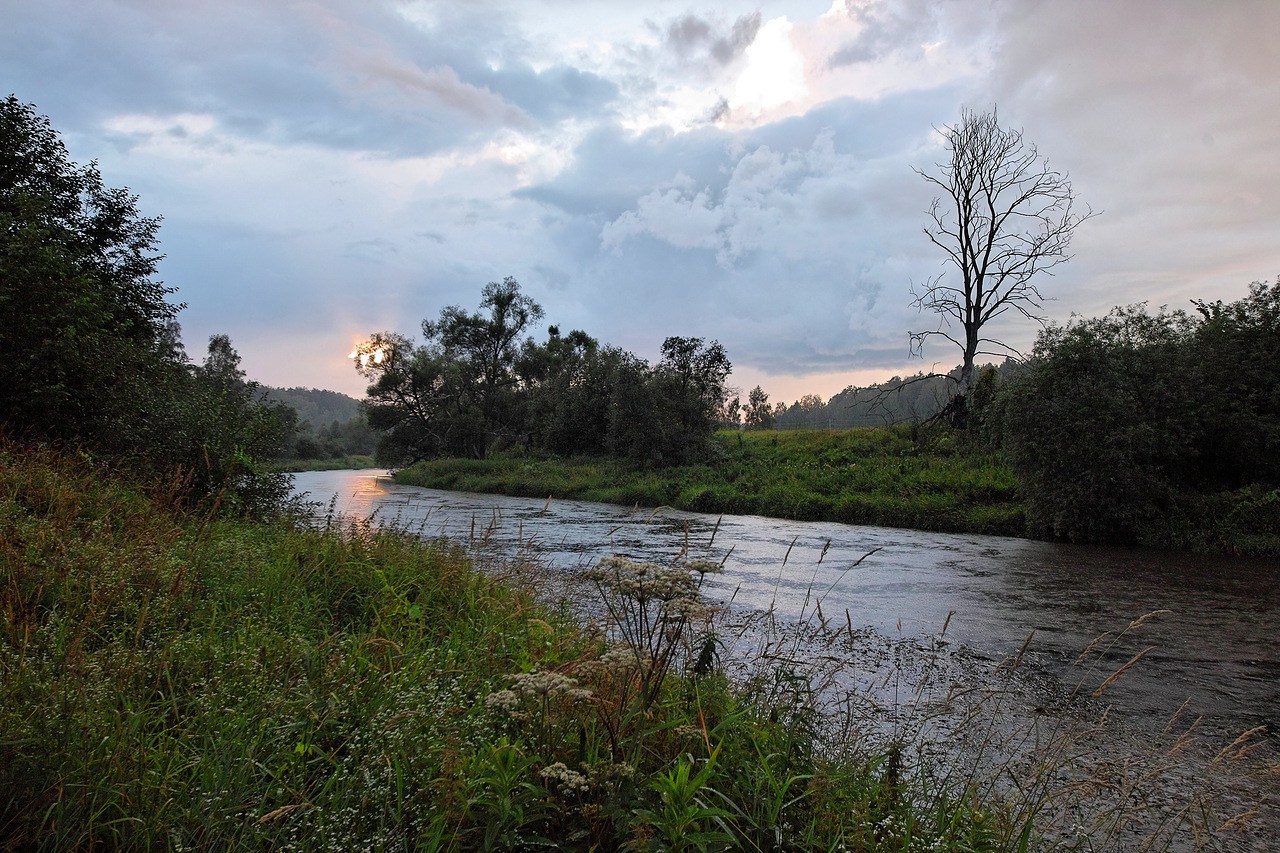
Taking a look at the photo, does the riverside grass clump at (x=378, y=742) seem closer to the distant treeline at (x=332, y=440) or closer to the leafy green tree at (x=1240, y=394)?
the leafy green tree at (x=1240, y=394)

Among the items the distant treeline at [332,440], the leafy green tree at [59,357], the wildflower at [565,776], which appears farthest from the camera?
the distant treeline at [332,440]

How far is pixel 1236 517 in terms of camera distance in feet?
48.2

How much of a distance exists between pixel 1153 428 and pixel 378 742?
18309 millimetres

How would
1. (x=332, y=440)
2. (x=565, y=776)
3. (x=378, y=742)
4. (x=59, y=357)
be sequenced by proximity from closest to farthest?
(x=565, y=776), (x=378, y=742), (x=59, y=357), (x=332, y=440)

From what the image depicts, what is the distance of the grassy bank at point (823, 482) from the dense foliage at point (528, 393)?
88.3 inches

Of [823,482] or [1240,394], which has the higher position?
[1240,394]

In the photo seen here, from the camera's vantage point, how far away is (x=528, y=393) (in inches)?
2158

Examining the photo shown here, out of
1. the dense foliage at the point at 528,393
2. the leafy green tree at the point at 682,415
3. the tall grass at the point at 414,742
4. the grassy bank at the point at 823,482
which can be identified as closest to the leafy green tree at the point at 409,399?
Result: the dense foliage at the point at 528,393

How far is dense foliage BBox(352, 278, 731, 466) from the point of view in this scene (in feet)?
113

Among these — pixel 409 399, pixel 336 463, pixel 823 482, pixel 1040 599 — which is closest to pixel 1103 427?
pixel 1040 599

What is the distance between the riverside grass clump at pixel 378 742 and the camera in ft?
7.32

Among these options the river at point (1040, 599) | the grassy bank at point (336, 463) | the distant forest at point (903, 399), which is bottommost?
the grassy bank at point (336, 463)

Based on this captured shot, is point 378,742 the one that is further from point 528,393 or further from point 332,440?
point 332,440

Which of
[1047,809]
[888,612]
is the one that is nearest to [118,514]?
[1047,809]
